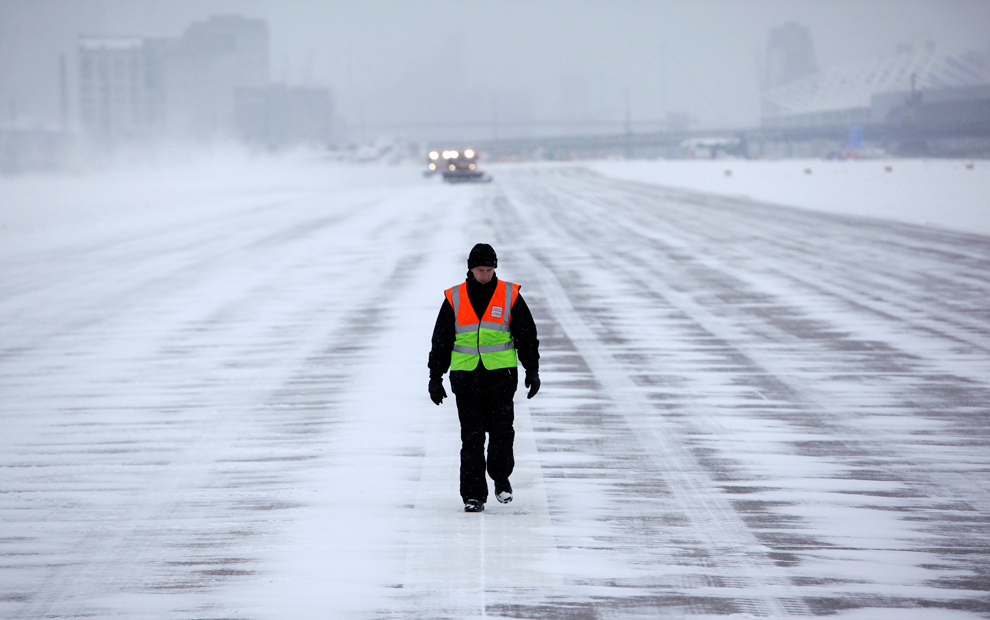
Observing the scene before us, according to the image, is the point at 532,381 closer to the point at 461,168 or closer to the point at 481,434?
the point at 481,434

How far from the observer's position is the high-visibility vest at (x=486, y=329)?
548 centimetres

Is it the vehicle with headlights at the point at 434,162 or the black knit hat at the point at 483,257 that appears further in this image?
the vehicle with headlights at the point at 434,162

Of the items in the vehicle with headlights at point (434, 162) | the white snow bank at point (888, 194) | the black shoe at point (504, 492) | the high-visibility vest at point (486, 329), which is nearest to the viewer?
the high-visibility vest at point (486, 329)

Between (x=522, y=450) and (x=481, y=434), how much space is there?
4.13ft

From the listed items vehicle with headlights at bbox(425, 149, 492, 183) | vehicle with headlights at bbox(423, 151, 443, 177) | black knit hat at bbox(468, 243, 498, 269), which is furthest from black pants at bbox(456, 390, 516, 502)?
vehicle with headlights at bbox(423, 151, 443, 177)

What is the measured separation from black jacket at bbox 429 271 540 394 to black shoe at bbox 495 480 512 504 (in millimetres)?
545

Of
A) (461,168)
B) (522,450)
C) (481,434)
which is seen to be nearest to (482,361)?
(481,434)

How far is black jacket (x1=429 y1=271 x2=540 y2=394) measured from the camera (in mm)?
5508

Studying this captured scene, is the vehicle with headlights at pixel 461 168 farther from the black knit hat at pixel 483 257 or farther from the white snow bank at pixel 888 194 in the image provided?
the black knit hat at pixel 483 257

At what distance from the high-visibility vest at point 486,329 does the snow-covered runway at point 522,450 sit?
834mm

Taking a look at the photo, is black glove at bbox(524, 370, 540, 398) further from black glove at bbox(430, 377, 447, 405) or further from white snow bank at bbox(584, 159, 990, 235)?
white snow bank at bbox(584, 159, 990, 235)

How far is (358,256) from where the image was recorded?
18766mm

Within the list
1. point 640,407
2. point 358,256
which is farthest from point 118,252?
point 640,407

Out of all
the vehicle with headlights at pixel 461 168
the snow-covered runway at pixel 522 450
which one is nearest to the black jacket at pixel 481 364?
the snow-covered runway at pixel 522 450
